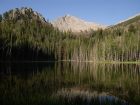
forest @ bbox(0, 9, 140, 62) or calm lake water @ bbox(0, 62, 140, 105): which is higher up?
forest @ bbox(0, 9, 140, 62)

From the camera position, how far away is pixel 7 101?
55.0ft

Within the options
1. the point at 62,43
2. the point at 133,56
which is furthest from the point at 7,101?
the point at 62,43

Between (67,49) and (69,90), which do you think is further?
(67,49)

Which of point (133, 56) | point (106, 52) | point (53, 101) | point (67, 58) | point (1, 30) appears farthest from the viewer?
point (67, 58)

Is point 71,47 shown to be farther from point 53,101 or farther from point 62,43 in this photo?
point 53,101

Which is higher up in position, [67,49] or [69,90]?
[67,49]

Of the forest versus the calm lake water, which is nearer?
the calm lake water

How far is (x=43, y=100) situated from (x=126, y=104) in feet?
27.3

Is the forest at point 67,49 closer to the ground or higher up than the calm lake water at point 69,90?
higher up

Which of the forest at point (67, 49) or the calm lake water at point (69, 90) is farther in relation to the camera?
the forest at point (67, 49)

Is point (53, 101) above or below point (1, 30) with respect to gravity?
below

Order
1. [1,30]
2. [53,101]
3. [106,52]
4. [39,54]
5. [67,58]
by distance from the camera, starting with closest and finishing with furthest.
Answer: [53,101] < [1,30] < [106,52] < [39,54] < [67,58]

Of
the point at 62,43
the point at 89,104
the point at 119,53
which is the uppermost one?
the point at 62,43

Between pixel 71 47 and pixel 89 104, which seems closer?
pixel 89 104
